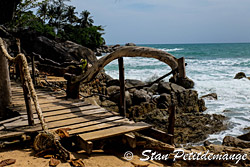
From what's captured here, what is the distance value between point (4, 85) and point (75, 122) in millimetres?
1950

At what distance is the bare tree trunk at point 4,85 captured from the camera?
5.11m

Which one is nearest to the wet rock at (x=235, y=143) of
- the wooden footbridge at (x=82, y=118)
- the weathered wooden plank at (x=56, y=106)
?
the wooden footbridge at (x=82, y=118)

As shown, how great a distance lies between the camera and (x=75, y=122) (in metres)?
4.59

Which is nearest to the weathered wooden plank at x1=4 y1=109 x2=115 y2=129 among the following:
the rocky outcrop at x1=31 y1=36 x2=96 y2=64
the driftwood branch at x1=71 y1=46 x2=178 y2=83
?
the driftwood branch at x1=71 y1=46 x2=178 y2=83

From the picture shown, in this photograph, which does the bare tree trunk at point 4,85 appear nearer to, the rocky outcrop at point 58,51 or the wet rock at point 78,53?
the rocky outcrop at point 58,51

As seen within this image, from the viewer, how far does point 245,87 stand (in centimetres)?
1781

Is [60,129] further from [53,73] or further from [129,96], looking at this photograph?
[53,73]

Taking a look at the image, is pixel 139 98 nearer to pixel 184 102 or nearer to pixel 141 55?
pixel 184 102

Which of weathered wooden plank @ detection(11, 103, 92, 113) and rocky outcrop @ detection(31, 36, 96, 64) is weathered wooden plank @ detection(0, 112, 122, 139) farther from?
rocky outcrop @ detection(31, 36, 96, 64)

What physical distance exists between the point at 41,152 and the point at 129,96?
A: 7.37 m

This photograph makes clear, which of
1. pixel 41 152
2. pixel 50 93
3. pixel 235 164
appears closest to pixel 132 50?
pixel 41 152

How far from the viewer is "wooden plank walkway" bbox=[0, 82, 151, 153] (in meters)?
4.06

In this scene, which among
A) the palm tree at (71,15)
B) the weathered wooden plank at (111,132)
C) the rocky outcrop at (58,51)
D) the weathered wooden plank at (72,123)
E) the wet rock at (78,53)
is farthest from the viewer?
the palm tree at (71,15)

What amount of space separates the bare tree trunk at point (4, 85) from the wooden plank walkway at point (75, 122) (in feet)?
0.61
